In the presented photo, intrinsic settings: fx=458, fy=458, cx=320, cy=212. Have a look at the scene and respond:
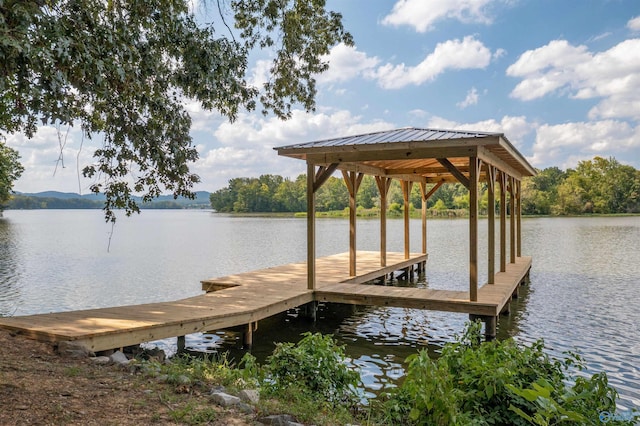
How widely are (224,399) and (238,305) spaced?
3661 millimetres

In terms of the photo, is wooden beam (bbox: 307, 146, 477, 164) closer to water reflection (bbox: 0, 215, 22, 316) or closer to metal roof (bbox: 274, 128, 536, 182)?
metal roof (bbox: 274, 128, 536, 182)

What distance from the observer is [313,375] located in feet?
13.3

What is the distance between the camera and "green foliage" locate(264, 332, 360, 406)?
154 inches

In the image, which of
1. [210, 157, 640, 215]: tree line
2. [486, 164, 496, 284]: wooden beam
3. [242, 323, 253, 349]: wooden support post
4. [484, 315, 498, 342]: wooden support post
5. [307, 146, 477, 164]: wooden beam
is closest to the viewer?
[242, 323, 253, 349]: wooden support post

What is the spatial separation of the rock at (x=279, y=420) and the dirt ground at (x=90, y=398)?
0.43ft

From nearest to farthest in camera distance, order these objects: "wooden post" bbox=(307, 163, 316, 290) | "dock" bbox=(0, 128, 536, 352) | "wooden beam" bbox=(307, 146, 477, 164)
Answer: "dock" bbox=(0, 128, 536, 352), "wooden beam" bbox=(307, 146, 477, 164), "wooden post" bbox=(307, 163, 316, 290)

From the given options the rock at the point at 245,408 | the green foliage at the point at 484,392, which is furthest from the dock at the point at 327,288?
the green foliage at the point at 484,392

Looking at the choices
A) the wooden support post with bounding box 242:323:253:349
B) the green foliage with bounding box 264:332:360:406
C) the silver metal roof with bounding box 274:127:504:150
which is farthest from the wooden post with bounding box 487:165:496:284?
the green foliage with bounding box 264:332:360:406

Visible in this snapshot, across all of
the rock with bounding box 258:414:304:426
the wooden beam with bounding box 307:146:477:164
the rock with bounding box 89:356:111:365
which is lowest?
the rock with bounding box 89:356:111:365

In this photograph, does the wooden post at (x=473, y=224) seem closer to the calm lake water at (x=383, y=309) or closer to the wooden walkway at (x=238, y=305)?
the wooden walkway at (x=238, y=305)

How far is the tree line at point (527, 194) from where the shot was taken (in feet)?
181

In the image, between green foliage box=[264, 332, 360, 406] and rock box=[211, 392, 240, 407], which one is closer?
rock box=[211, 392, 240, 407]

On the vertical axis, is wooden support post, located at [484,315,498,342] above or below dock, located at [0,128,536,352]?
below

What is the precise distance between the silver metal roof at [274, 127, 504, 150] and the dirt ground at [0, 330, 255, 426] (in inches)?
214
